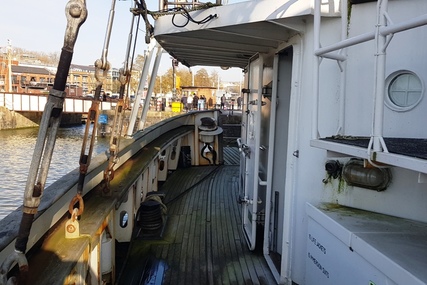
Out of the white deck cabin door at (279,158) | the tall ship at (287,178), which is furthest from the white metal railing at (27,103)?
the white deck cabin door at (279,158)

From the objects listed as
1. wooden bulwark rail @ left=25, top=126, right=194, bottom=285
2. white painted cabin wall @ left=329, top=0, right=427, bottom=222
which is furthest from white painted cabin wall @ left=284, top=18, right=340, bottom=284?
wooden bulwark rail @ left=25, top=126, right=194, bottom=285

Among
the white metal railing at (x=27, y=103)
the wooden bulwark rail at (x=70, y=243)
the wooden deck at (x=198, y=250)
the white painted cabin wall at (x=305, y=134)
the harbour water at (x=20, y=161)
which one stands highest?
the white metal railing at (x=27, y=103)

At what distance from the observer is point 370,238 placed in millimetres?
1923

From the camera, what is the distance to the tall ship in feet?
5.66

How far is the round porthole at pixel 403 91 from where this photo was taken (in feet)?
7.61

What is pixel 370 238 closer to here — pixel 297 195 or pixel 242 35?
pixel 297 195

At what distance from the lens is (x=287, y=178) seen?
126 inches

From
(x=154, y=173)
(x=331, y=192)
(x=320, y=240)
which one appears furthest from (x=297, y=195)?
(x=154, y=173)

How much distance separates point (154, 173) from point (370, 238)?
461 centimetres

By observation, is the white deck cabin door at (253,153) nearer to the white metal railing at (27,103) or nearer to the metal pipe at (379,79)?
the metal pipe at (379,79)

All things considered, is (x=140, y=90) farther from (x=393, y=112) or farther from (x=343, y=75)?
(x=393, y=112)

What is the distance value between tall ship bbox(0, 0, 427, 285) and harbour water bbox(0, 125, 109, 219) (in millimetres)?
4398

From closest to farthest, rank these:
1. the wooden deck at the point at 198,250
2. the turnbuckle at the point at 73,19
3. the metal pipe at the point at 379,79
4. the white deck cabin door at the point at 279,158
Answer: the turnbuckle at the point at 73,19
the metal pipe at the point at 379,79
the wooden deck at the point at 198,250
the white deck cabin door at the point at 279,158

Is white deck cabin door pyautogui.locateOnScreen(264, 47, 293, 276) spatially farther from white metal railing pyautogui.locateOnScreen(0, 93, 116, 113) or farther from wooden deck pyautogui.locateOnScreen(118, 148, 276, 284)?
white metal railing pyautogui.locateOnScreen(0, 93, 116, 113)
